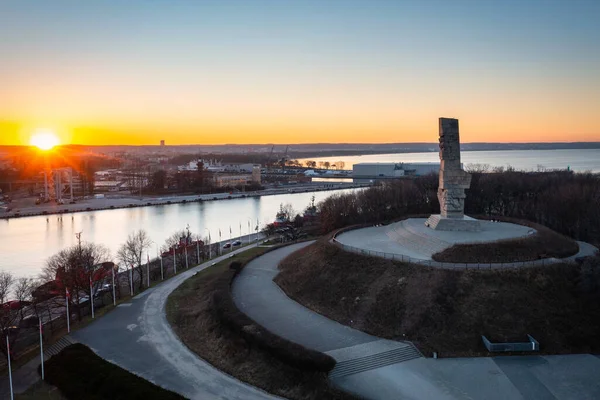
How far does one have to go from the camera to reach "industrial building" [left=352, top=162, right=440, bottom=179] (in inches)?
4749

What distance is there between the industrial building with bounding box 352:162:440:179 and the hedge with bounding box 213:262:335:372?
330ft

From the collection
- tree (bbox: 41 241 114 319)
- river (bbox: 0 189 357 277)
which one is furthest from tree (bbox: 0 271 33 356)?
river (bbox: 0 189 357 277)

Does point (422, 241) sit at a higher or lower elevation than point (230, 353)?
higher

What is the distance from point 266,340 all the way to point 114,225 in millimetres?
47011

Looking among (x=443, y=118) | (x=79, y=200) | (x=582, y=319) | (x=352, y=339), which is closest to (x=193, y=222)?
(x=79, y=200)

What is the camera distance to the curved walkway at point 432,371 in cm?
1542

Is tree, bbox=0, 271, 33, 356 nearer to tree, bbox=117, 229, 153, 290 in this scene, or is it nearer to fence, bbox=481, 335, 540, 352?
tree, bbox=117, 229, 153, 290

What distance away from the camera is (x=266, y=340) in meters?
18.4

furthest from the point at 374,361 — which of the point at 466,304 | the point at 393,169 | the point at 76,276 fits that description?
the point at 393,169

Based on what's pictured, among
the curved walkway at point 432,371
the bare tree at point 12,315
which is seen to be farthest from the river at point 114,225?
the curved walkway at point 432,371

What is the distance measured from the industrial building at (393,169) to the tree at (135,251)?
83.2m

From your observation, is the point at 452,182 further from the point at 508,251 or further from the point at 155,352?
the point at 155,352

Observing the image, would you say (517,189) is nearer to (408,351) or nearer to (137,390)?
(408,351)

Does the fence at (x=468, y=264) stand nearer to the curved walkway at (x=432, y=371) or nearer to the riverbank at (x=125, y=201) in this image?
the curved walkway at (x=432, y=371)
